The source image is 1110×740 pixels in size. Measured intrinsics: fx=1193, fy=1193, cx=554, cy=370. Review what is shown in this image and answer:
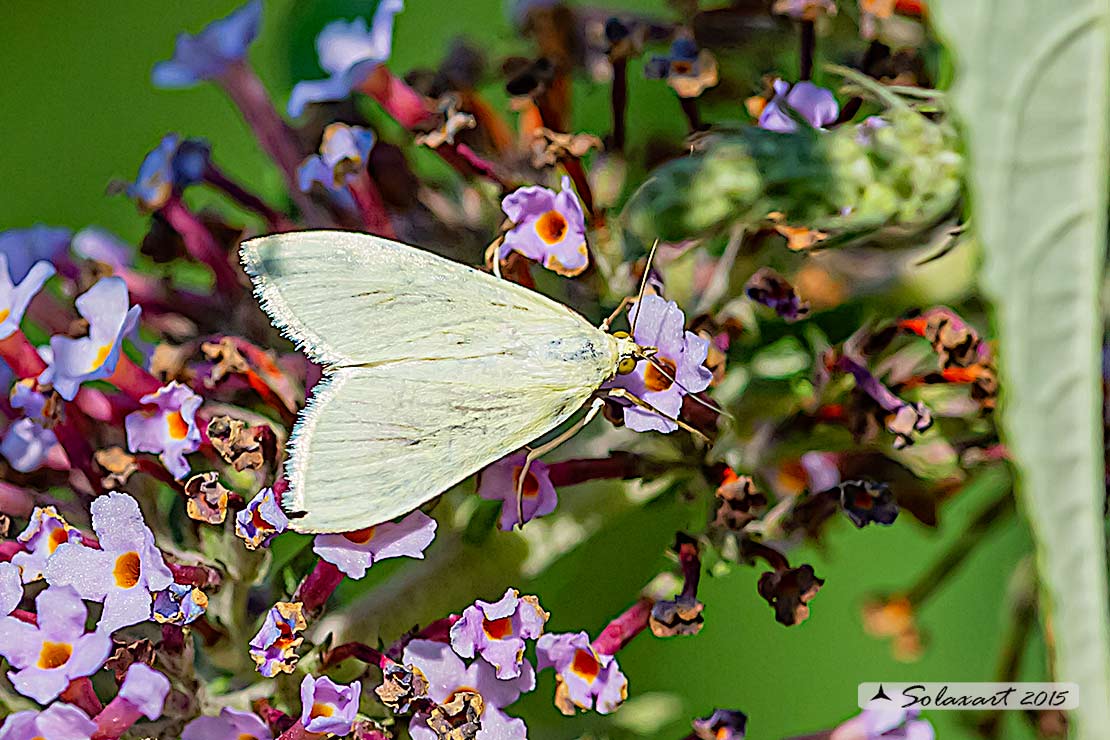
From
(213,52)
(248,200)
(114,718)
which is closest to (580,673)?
(114,718)

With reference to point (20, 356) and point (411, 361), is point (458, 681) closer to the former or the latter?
point (411, 361)

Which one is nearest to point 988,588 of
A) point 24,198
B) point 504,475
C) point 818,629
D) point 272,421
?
point 818,629

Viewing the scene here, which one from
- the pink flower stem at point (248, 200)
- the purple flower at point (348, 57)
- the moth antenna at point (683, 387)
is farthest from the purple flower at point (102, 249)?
the moth antenna at point (683, 387)

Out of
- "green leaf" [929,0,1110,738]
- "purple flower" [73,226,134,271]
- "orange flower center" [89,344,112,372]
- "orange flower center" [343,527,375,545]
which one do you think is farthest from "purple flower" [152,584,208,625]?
"green leaf" [929,0,1110,738]

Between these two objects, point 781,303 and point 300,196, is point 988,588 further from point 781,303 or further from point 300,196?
point 300,196

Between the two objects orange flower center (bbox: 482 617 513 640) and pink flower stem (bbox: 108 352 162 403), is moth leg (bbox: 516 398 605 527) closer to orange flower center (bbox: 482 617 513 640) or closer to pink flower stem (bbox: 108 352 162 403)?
orange flower center (bbox: 482 617 513 640)

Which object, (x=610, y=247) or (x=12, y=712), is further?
(x=610, y=247)
